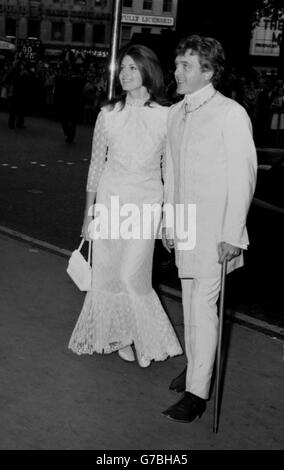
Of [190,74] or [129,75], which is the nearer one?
[190,74]

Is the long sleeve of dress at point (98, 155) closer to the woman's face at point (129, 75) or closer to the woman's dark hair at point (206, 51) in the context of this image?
the woman's face at point (129, 75)

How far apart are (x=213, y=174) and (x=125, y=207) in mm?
881

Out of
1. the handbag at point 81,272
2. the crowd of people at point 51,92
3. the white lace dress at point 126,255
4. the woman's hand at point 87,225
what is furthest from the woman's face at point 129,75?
the crowd of people at point 51,92

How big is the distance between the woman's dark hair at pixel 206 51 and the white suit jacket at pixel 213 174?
0.11 metres

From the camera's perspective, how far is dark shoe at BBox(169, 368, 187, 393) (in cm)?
462

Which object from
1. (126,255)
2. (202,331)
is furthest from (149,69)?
(202,331)

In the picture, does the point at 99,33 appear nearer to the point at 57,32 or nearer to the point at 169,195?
the point at 57,32

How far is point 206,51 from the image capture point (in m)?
4.10

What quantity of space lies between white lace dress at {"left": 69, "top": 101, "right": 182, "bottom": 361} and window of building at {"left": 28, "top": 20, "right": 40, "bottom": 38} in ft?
295

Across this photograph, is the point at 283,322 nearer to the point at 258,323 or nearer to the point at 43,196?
the point at 258,323

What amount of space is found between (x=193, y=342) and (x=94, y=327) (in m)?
0.92

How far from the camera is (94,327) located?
16.5 ft
